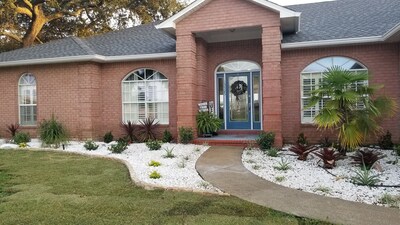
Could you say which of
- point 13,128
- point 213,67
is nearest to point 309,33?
point 213,67

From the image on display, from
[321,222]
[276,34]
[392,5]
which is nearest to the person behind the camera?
[321,222]

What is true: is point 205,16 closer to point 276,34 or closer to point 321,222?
point 276,34

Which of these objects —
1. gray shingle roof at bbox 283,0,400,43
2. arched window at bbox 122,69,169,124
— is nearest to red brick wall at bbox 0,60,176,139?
arched window at bbox 122,69,169,124

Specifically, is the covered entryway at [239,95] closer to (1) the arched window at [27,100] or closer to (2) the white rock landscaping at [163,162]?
(2) the white rock landscaping at [163,162]

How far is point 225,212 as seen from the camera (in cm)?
498

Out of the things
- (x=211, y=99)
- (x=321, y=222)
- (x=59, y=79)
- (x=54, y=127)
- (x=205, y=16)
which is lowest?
(x=321, y=222)

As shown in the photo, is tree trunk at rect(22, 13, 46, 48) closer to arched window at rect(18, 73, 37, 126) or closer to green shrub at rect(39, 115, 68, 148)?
arched window at rect(18, 73, 37, 126)

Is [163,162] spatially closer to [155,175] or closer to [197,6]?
[155,175]

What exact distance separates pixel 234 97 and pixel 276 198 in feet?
27.8

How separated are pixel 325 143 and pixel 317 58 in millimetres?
3132

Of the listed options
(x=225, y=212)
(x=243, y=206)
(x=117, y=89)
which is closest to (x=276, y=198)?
(x=243, y=206)

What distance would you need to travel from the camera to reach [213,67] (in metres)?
13.8

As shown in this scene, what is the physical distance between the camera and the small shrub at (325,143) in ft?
36.2

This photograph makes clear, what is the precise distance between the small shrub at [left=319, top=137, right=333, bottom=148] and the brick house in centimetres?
46
